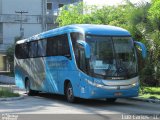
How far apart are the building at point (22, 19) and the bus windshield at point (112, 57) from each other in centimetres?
5113

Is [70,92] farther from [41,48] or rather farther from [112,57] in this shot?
[41,48]

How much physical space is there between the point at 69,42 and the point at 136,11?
940 cm

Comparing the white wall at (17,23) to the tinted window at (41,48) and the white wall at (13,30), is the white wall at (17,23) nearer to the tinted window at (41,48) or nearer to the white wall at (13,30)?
the white wall at (13,30)

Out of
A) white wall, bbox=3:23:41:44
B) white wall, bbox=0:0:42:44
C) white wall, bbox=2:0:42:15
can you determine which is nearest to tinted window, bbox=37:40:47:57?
white wall, bbox=0:0:42:44

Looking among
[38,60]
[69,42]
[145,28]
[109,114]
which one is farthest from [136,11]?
[109,114]

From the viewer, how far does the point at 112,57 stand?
20.0 metres

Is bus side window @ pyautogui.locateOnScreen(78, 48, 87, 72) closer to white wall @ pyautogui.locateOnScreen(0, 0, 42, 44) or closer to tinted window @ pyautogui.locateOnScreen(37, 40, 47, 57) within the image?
tinted window @ pyautogui.locateOnScreen(37, 40, 47, 57)

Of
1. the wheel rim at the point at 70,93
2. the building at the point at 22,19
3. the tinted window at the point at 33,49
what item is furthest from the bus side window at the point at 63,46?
the building at the point at 22,19

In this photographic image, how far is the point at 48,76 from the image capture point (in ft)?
79.5

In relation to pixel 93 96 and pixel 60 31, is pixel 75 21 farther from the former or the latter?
pixel 93 96

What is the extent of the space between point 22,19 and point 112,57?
5426 cm

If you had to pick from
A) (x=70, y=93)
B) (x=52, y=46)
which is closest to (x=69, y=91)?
(x=70, y=93)

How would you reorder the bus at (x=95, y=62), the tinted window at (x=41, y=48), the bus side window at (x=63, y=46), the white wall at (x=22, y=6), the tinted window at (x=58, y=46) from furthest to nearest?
the white wall at (x=22, y=6) < the tinted window at (x=41, y=48) < the tinted window at (x=58, y=46) < the bus side window at (x=63, y=46) < the bus at (x=95, y=62)

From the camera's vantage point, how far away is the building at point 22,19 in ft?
236
